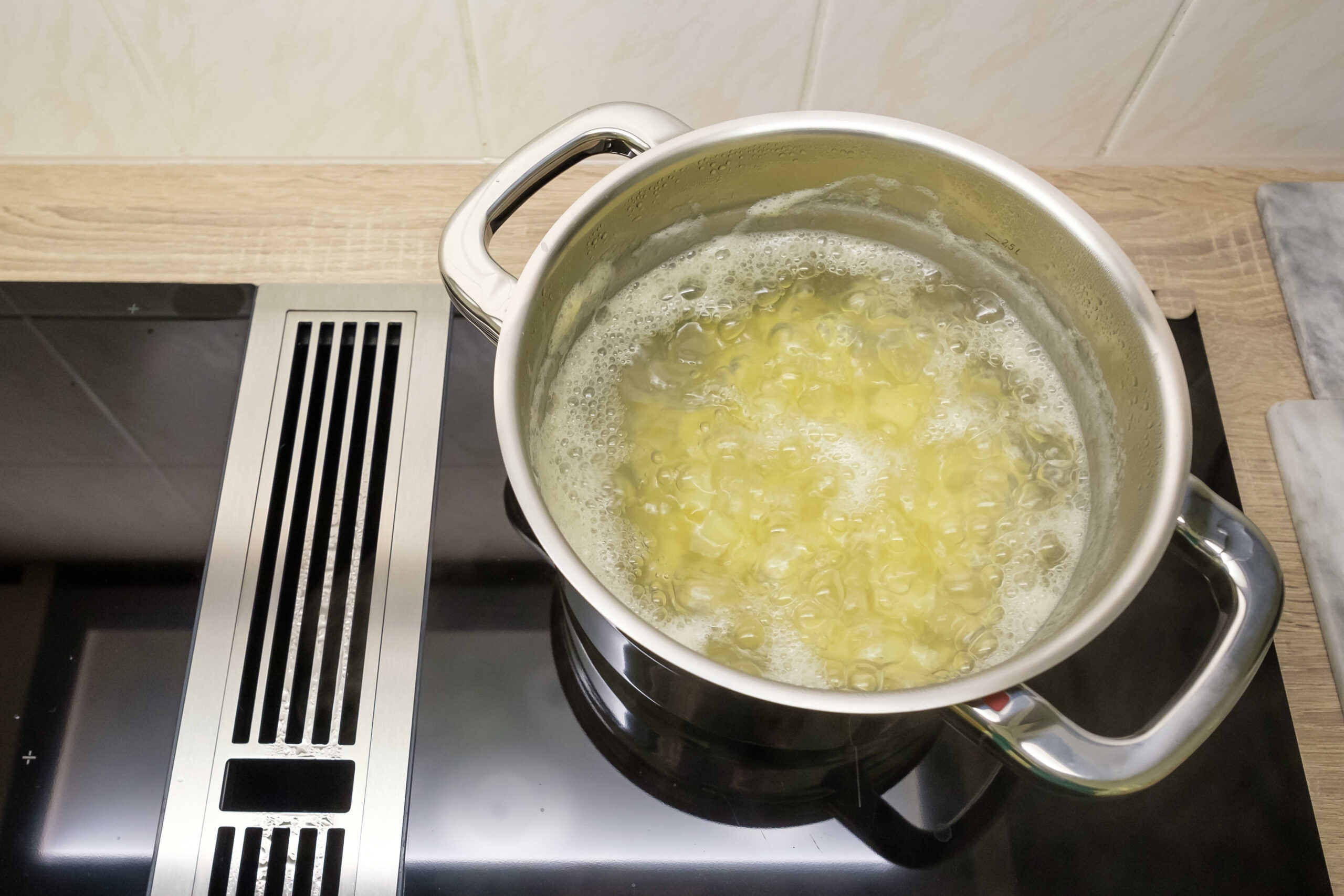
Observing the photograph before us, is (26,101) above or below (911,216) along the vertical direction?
above

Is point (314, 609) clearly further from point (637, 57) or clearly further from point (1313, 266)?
point (1313, 266)

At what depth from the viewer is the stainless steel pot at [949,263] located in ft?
1.26

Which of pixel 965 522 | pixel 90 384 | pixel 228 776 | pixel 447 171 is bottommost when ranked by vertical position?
pixel 228 776

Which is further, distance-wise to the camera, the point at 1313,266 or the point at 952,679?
the point at 1313,266

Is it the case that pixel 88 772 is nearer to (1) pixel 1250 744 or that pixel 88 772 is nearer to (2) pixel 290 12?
(2) pixel 290 12

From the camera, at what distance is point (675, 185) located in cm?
51

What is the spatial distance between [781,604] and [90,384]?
1.68 feet

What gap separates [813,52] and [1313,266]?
0.42 m

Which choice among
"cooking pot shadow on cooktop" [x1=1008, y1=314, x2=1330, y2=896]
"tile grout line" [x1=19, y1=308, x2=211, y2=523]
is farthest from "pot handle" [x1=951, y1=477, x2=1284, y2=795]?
"tile grout line" [x1=19, y1=308, x2=211, y2=523]

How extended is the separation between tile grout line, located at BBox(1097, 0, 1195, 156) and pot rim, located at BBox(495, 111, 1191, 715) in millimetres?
294

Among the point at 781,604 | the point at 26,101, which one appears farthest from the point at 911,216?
the point at 26,101

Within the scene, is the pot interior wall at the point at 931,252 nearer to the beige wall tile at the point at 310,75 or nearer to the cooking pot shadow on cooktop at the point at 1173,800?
the cooking pot shadow on cooktop at the point at 1173,800

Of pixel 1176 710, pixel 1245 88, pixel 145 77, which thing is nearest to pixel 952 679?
pixel 1176 710

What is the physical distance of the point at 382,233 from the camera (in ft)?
2.27
